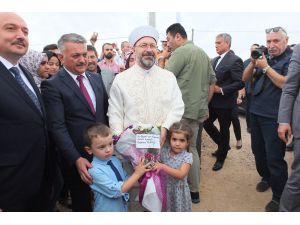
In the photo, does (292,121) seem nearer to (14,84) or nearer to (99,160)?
(99,160)

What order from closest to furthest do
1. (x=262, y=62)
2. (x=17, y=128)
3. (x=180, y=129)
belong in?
1. (x=17, y=128)
2. (x=180, y=129)
3. (x=262, y=62)

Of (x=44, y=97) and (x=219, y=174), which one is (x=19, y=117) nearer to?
(x=44, y=97)

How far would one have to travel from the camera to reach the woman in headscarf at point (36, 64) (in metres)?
3.14

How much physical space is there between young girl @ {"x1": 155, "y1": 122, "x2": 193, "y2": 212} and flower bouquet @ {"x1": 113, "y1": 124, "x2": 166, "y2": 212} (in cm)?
29

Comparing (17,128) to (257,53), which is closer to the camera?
(17,128)

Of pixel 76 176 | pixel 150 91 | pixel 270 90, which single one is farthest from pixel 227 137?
pixel 76 176

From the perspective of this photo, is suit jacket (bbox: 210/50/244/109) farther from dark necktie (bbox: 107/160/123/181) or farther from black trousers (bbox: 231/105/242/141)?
dark necktie (bbox: 107/160/123/181)

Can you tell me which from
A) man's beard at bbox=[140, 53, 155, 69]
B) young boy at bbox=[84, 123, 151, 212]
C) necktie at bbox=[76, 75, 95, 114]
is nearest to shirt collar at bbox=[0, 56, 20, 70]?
necktie at bbox=[76, 75, 95, 114]

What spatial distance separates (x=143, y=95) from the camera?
2338 millimetres

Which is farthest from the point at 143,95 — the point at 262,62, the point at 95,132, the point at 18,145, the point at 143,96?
the point at 262,62

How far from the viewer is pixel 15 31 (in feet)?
5.92

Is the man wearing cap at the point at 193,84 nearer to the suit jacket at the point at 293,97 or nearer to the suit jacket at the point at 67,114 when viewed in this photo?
A: the suit jacket at the point at 293,97

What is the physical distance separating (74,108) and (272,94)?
2.05 metres

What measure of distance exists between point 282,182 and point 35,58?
2992 mm
